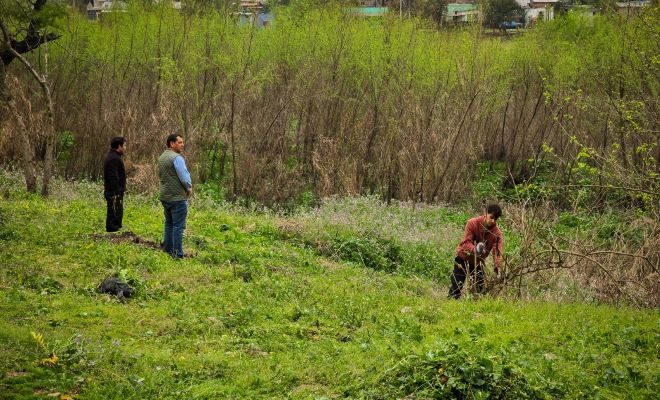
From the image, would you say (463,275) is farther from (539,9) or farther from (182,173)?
(539,9)

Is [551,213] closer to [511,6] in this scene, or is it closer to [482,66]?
[482,66]

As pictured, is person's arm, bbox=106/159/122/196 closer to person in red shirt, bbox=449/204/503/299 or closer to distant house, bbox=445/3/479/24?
person in red shirt, bbox=449/204/503/299

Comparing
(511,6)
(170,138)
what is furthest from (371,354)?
(511,6)

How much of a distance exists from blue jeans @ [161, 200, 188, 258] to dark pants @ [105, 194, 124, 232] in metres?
1.44

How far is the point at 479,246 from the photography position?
11664 millimetres

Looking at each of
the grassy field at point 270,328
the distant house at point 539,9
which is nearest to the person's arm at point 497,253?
the grassy field at point 270,328

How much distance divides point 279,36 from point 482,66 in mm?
7531

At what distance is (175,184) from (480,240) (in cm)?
470

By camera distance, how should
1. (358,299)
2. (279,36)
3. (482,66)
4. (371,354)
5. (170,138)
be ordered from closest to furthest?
1. (371,354)
2. (358,299)
3. (170,138)
4. (482,66)
5. (279,36)

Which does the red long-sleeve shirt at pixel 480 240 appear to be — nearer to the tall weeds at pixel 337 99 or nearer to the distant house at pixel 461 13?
the tall weeds at pixel 337 99

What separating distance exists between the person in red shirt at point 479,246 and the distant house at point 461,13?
16.0 meters

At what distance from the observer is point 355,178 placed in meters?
23.5

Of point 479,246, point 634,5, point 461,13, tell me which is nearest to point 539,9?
point 461,13

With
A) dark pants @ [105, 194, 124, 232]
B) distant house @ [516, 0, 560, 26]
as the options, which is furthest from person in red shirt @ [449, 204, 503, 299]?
distant house @ [516, 0, 560, 26]
